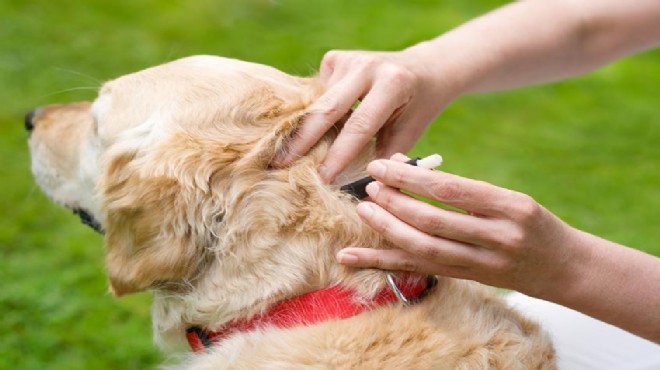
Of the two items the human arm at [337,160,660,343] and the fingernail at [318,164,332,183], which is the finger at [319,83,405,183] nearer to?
the fingernail at [318,164,332,183]

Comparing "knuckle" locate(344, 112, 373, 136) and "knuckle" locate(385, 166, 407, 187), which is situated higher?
"knuckle" locate(344, 112, 373, 136)

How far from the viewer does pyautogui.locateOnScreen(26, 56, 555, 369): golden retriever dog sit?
7.27 ft

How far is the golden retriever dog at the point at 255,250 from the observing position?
222cm

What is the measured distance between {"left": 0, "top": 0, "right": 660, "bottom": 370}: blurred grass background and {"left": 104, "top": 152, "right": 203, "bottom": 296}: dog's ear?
1590 mm

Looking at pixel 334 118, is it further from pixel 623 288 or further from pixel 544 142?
pixel 544 142

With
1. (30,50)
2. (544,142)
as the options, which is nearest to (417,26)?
(544,142)

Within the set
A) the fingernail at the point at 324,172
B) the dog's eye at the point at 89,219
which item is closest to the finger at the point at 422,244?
the fingernail at the point at 324,172

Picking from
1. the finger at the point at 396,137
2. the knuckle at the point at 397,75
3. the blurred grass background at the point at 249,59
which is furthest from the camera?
the blurred grass background at the point at 249,59

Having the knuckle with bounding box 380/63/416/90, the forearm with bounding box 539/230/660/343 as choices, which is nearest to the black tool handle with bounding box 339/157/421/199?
the knuckle with bounding box 380/63/416/90

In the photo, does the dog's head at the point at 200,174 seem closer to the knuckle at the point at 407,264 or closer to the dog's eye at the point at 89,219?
the knuckle at the point at 407,264

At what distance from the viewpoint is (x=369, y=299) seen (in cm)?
225

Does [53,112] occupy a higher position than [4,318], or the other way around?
[53,112]

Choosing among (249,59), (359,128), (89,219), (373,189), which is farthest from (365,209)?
(249,59)

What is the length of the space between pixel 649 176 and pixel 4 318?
178 inches
